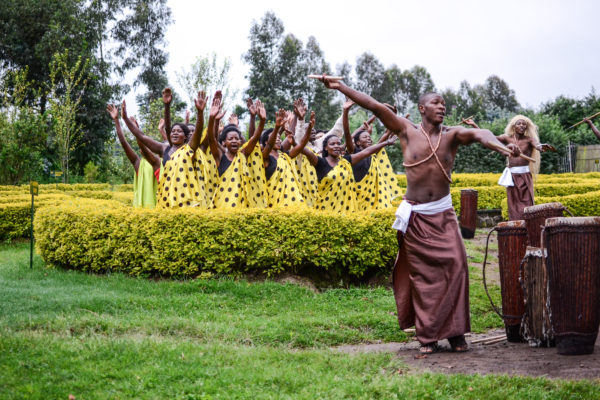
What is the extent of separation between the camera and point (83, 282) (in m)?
8.13

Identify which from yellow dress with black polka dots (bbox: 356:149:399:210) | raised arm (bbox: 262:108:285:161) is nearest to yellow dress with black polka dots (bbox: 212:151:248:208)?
raised arm (bbox: 262:108:285:161)

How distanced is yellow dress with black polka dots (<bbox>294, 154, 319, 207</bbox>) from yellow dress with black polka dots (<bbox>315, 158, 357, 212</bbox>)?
0.37 feet

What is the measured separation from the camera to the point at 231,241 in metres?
8.17

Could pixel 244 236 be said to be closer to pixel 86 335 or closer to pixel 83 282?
pixel 83 282

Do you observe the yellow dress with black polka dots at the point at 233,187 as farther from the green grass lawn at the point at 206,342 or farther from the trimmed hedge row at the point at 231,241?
the green grass lawn at the point at 206,342

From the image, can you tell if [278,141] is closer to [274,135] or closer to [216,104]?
[274,135]

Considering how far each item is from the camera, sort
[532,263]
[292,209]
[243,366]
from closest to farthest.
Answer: [243,366]
[532,263]
[292,209]

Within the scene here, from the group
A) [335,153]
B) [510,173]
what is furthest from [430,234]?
[510,173]

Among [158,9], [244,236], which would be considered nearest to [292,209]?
[244,236]

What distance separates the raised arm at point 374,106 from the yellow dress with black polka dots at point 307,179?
459 centimetres

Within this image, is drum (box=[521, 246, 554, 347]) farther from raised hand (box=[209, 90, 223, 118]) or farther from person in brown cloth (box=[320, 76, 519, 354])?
raised hand (box=[209, 90, 223, 118])

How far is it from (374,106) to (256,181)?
4.43 metres

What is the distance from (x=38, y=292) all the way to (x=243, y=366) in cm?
370

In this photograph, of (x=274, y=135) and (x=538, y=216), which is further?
(x=274, y=135)
